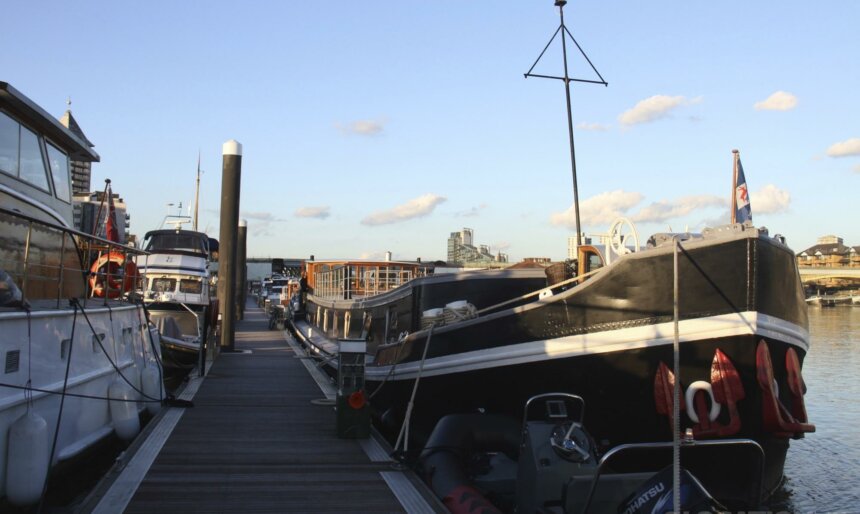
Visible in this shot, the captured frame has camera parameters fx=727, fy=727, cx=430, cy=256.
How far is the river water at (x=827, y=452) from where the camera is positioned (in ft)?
36.1

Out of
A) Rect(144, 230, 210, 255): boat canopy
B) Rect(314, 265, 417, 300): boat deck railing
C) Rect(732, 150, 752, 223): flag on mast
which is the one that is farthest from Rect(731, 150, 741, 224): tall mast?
Rect(144, 230, 210, 255): boat canopy

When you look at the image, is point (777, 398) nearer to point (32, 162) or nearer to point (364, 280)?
point (32, 162)

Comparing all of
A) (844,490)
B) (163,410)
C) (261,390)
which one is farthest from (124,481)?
(844,490)

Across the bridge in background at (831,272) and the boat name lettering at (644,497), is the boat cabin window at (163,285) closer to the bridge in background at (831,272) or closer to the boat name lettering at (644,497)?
the boat name lettering at (644,497)

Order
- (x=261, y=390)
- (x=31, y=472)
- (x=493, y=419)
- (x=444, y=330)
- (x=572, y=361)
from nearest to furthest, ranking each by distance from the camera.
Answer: (x=31, y=472) < (x=572, y=361) < (x=493, y=419) < (x=444, y=330) < (x=261, y=390)

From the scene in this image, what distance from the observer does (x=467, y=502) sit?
7.17 m

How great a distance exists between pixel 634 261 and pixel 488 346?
207 centimetres

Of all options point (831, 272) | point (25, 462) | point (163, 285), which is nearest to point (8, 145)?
point (25, 462)

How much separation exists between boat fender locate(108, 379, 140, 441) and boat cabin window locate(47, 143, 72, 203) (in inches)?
122

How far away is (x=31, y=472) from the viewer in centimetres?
621

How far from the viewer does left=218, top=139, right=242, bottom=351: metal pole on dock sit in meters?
19.7

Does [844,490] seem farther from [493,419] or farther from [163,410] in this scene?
[163,410]

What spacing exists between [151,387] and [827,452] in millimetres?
12294

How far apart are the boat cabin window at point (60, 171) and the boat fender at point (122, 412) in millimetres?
3089
